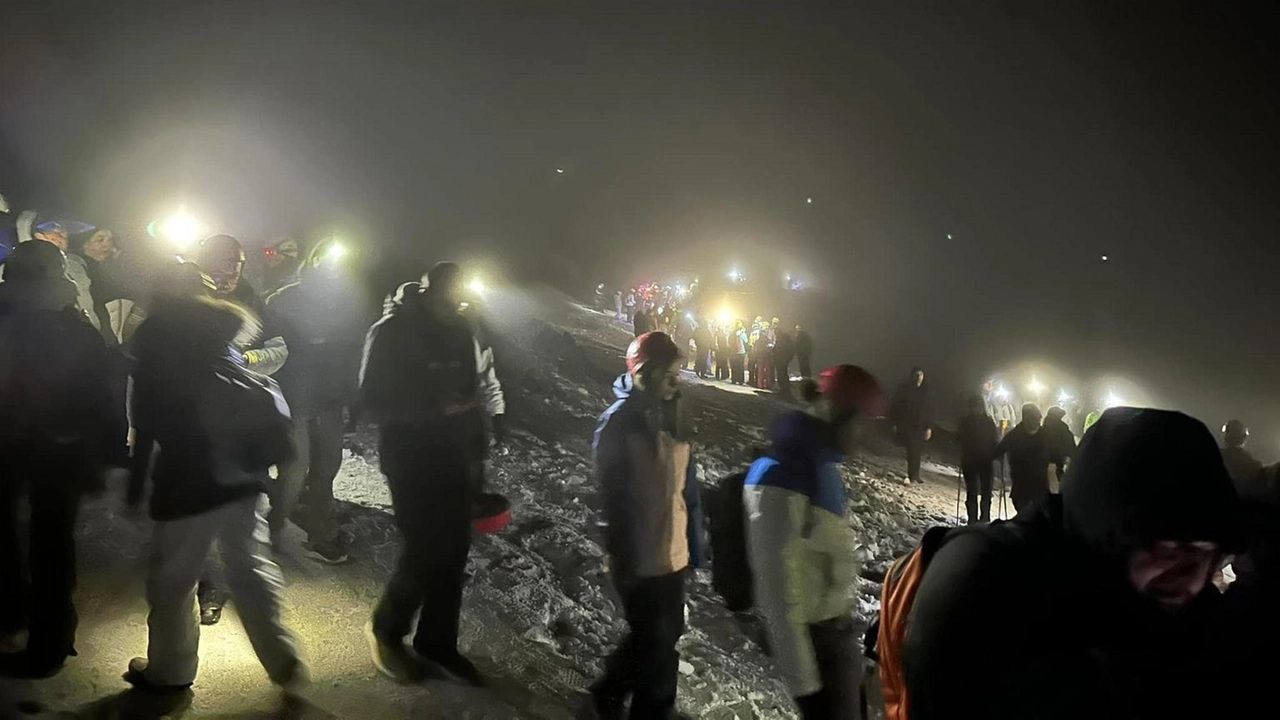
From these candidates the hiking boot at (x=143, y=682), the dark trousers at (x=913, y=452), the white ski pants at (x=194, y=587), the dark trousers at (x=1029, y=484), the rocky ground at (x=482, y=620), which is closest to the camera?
the white ski pants at (x=194, y=587)

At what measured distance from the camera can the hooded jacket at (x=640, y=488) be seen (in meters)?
3.69

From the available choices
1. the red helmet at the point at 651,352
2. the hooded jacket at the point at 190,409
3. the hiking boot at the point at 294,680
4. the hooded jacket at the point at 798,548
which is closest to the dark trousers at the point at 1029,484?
the hooded jacket at the point at 798,548

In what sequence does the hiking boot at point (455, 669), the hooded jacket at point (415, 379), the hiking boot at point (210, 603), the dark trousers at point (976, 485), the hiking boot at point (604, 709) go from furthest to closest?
the dark trousers at point (976, 485)
the hiking boot at point (210, 603)
the hiking boot at point (455, 669)
the hiking boot at point (604, 709)
the hooded jacket at point (415, 379)

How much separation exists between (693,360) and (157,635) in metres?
21.7

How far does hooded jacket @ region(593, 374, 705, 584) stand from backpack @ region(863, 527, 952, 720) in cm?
182

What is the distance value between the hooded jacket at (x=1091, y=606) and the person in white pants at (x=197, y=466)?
3056 millimetres

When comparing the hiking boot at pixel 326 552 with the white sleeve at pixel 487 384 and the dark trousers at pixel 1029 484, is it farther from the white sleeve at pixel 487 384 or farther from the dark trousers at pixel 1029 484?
the dark trousers at pixel 1029 484

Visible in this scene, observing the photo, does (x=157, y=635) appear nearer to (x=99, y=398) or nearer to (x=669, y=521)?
(x=99, y=398)

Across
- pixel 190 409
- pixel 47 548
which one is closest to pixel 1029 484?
pixel 190 409

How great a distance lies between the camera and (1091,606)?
1.52 metres

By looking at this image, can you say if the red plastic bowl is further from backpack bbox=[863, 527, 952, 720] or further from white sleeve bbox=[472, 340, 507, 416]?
backpack bbox=[863, 527, 952, 720]

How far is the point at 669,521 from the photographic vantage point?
375 centimetres

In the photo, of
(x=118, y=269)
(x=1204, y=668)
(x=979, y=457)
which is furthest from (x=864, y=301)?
(x=1204, y=668)

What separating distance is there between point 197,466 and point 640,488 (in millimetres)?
2026
